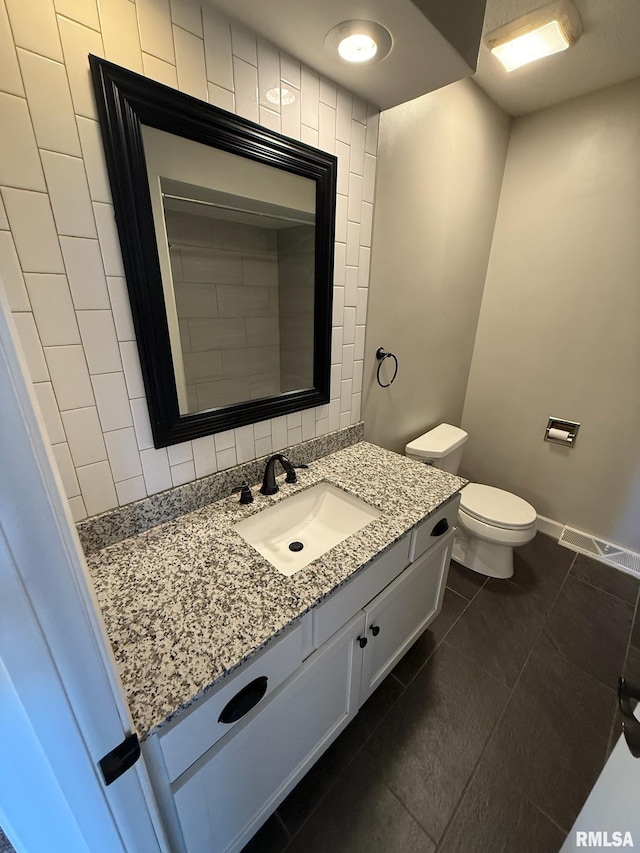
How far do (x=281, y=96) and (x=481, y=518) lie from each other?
1926mm

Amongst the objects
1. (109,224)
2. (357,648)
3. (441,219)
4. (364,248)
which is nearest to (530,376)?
(441,219)

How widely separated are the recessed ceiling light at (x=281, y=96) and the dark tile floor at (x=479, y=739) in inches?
67.8

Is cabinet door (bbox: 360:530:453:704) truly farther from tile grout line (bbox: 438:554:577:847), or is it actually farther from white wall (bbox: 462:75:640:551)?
white wall (bbox: 462:75:640:551)

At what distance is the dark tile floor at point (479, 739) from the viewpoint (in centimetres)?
99

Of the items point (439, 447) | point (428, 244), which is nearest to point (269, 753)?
point (439, 447)

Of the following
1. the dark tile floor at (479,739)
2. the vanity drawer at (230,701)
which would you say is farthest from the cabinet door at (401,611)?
the vanity drawer at (230,701)

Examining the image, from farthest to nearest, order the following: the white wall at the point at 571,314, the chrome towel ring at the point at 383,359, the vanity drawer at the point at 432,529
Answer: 1. the white wall at the point at 571,314
2. the chrome towel ring at the point at 383,359
3. the vanity drawer at the point at 432,529

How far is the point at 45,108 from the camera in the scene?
646mm

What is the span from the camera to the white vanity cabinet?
64 cm

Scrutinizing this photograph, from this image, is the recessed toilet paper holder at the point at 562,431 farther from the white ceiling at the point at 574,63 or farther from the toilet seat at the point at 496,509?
the white ceiling at the point at 574,63

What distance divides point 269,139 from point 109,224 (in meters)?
0.53

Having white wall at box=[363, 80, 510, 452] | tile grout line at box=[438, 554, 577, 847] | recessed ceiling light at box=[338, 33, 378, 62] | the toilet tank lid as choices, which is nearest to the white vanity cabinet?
tile grout line at box=[438, 554, 577, 847]

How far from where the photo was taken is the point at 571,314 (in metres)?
1.88

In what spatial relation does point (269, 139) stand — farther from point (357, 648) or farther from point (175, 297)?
point (357, 648)
